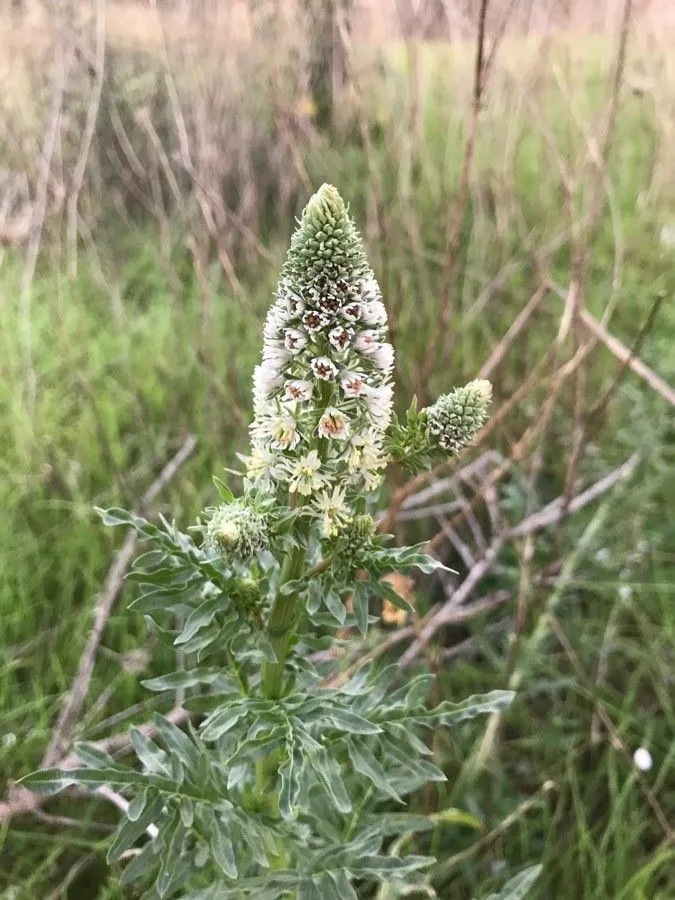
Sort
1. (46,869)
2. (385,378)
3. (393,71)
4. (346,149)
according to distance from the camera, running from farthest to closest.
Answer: (346,149), (393,71), (46,869), (385,378)

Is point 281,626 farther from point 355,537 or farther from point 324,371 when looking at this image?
point 324,371

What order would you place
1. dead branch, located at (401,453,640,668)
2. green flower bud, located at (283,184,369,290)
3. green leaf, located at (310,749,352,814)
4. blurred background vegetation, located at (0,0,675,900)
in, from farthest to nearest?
dead branch, located at (401,453,640,668) < blurred background vegetation, located at (0,0,675,900) < green leaf, located at (310,749,352,814) < green flower bud, located at (283,184,369,290)

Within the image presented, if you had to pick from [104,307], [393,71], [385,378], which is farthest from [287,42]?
[385,378]

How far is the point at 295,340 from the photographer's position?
50.4 inches

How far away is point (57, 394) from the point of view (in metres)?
3.58

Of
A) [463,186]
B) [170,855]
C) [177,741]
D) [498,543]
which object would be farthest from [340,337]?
[498,543]

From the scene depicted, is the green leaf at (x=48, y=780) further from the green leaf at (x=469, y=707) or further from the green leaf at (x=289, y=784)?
the green leaf at (x=469, y=707)

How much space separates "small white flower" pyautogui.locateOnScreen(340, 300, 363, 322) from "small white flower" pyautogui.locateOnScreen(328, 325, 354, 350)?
18 millimetres

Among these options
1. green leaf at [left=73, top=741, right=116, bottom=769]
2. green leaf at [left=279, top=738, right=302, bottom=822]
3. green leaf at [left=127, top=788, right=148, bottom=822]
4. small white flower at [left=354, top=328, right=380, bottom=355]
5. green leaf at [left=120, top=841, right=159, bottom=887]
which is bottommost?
green leaf at [left=120, top=841, right=159, bottom=887]

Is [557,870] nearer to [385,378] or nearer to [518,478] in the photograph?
[518,478]

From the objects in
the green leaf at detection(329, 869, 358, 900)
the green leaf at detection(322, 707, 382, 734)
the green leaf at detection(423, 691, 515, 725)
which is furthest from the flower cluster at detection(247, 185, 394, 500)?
the green leaf at detection(329, 869, 358, 900)

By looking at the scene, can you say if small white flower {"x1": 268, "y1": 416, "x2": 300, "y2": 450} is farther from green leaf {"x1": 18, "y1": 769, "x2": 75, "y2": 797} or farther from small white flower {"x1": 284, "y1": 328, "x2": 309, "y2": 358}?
green leaf {"x1": 18, "y1": 769, "x2": 75, "y2": 797}

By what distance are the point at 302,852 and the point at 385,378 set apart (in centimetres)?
97

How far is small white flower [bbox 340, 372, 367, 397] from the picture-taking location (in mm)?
1277
